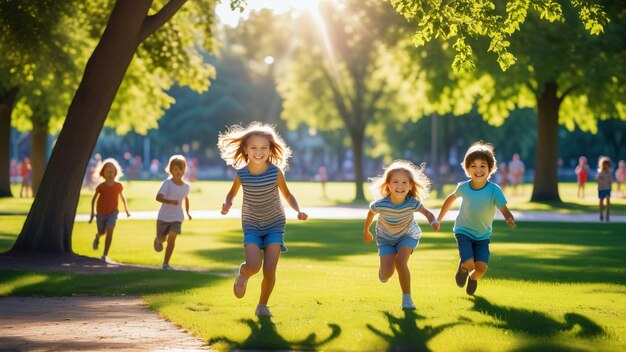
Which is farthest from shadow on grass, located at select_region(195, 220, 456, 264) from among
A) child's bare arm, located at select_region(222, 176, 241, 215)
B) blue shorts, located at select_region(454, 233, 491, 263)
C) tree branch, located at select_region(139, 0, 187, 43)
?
child's bare arm, located at select_region(222, 176, 241, 215)

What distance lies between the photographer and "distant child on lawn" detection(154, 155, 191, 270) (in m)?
16.2

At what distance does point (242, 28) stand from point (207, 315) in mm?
46601

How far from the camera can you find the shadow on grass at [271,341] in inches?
338

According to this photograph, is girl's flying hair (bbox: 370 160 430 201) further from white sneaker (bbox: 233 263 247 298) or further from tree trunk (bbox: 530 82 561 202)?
tree trunk (bbox: 530 82 561 202)

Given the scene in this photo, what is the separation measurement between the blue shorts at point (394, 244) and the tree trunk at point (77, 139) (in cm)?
721

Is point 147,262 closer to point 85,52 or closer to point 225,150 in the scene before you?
point 225,150

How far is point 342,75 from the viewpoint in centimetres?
5381

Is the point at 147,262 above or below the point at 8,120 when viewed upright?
below

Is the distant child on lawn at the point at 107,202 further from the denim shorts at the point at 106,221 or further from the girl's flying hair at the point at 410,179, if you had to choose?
the girl's flying hair at the point at 410,179

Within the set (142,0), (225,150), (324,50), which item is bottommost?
(225,150)

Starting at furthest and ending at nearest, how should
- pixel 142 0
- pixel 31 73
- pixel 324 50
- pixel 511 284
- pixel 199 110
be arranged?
pixel 199 110
pixel 324 50
pixel 31 73
pixel 142 0
pixel 511 284

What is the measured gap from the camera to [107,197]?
18016mm

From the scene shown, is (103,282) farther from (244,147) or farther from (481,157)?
(481,157)

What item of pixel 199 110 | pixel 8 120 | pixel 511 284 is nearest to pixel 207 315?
pixel 511 284
